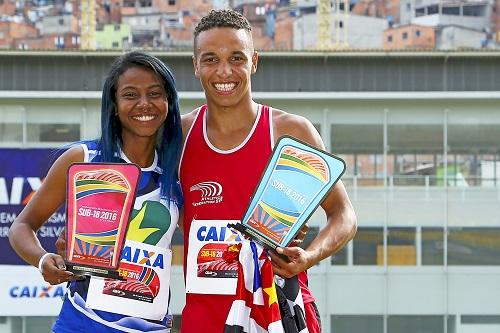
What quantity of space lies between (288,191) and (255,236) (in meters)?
0.17

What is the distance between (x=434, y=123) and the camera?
54.2 feet

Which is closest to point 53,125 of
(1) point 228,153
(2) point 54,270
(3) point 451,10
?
(1) point 228,153

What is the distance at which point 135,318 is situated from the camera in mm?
3947

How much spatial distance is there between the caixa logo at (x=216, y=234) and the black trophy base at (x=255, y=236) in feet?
1.00

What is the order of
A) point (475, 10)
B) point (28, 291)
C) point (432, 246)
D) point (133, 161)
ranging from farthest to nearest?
point (475, 10) < point (432, 246) < point (28, 291) < point (133, 161)

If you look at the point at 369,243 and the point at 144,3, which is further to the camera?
the point at 144,3

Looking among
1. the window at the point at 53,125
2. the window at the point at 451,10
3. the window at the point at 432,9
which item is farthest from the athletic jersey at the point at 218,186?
the window at the point at 451,10

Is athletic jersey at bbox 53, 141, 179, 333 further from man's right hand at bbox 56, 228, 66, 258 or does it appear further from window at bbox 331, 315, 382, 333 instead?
window at bbox 331, 315, 382, 333

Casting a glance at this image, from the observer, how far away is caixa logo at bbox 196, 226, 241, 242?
150 inches

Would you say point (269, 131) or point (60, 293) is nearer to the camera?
point (269, 131)

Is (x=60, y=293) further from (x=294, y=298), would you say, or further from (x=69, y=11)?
(x=69, y=11)

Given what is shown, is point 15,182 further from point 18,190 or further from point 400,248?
point 400,248

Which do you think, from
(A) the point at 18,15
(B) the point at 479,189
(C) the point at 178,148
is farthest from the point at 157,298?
(A) the point at 18,15

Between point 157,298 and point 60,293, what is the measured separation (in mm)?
12900
